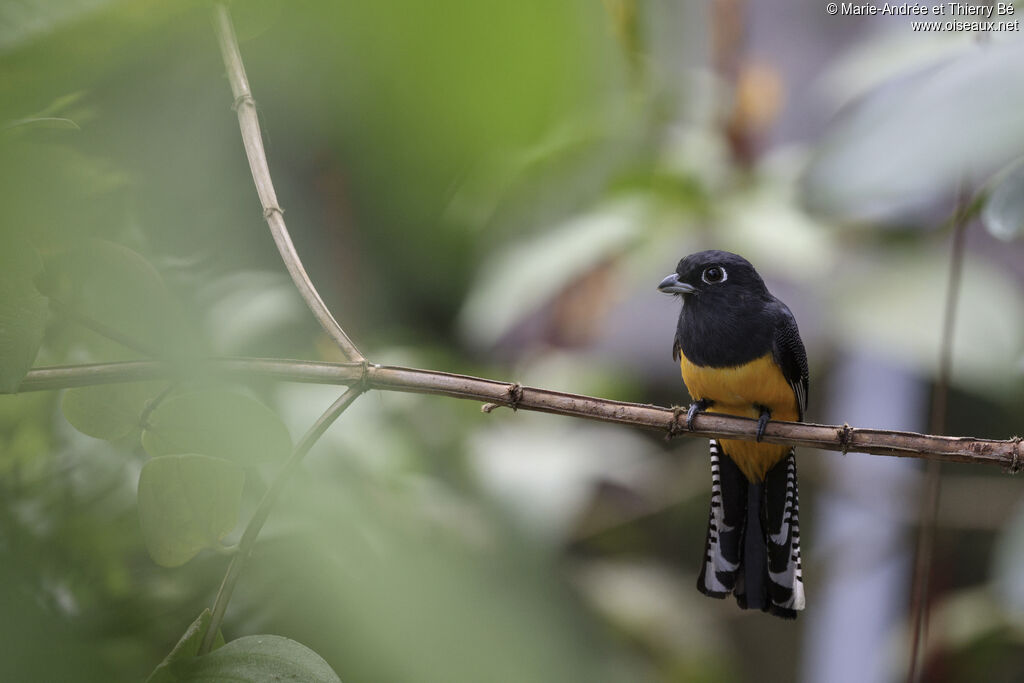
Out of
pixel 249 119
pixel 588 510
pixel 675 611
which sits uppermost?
pixel 249 119

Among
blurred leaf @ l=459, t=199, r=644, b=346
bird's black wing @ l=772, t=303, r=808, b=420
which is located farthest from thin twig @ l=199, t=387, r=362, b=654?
blurred leaf @ l=459, t=199, r=644, b=346

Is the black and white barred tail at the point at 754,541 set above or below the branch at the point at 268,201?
below

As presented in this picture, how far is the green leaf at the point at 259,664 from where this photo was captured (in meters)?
0.30

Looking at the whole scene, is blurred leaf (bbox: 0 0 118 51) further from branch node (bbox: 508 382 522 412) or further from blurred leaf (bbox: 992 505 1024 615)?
blurred leaf (bbox: 992 505 1024 615)

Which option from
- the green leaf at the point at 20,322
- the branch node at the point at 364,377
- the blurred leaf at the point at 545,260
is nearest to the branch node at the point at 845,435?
the branch node at the point at 364,377

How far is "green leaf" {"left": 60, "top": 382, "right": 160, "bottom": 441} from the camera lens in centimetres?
35

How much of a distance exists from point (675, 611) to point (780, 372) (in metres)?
0.98

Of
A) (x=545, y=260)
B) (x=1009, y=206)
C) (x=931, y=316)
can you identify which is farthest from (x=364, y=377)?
(x=931, y=316)

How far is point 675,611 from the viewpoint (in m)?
1.60

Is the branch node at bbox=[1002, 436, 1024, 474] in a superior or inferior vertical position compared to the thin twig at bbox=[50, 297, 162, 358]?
inferior

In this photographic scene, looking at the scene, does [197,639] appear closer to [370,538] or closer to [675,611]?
[370,538]

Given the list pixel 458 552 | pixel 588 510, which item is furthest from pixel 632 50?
pixel 588 510

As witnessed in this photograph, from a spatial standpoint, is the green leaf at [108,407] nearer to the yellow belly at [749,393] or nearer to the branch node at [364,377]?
the branch node at [364,377]

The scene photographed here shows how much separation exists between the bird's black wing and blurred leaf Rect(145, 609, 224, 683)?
531 mm
